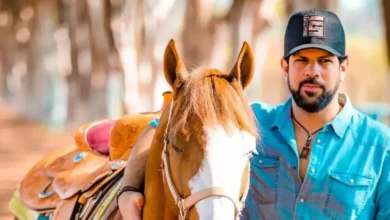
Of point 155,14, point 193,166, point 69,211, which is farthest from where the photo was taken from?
point 155,14

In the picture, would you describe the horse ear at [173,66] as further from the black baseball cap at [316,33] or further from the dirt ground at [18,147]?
the dirt ground at [18,147]

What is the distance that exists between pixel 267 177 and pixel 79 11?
22.0 m

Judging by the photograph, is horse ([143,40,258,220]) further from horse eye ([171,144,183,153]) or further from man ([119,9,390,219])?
man ([119,9,390,219])

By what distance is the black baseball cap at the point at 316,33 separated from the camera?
4.06 metres

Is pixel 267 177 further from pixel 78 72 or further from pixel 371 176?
pixel 78 72

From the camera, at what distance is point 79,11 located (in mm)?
25688

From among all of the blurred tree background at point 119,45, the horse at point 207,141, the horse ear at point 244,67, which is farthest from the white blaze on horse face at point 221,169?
the blurred tree background at point 119,45

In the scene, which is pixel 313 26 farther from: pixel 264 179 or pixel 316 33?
pixel 264 179

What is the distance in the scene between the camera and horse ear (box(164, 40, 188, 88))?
393 centimetres

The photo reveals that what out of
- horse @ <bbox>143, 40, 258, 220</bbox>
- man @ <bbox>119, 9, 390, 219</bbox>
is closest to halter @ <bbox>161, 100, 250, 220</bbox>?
horse @ <bbox>143, 40, 258, 220</bbox>

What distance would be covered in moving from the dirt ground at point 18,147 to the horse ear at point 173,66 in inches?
330

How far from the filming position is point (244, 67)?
156 inches

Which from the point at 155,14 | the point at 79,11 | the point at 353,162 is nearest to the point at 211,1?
the point at 155,14

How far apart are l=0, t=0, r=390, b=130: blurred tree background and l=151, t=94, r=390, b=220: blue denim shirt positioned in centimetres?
255
